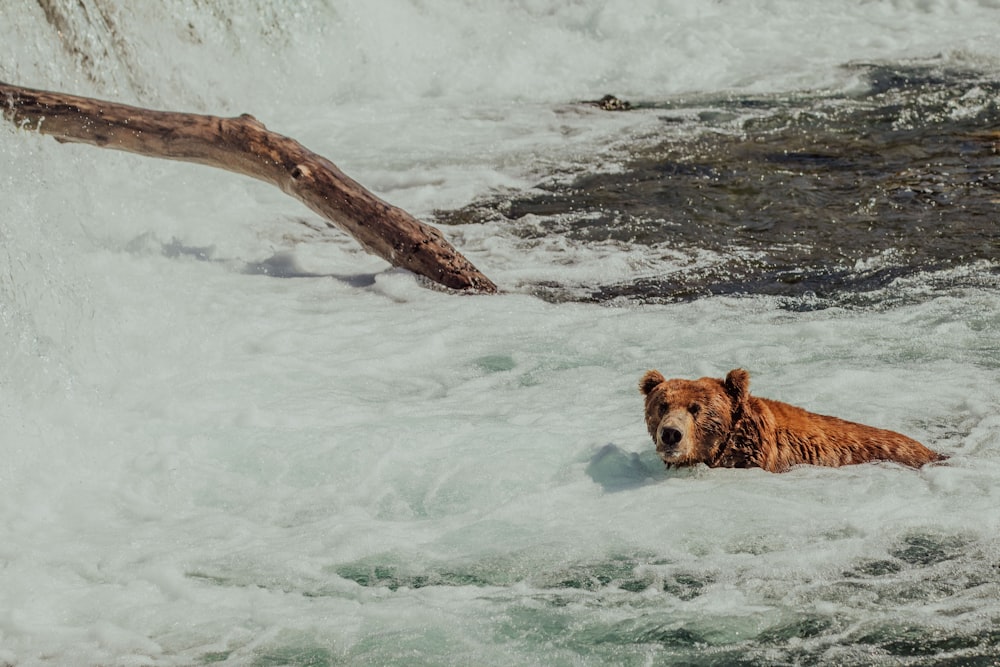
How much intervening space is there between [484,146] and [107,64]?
12.3 feet

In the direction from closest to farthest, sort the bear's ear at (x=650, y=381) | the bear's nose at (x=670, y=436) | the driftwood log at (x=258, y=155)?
the bear's nose at (x=670, y=436) → the bear's ear at (x=650, y=381) → the driftwood log at (x=258, y=155)

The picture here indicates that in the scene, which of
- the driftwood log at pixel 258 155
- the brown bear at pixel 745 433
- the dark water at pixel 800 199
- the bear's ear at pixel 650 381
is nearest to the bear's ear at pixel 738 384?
the brown bear at pixel 745 433

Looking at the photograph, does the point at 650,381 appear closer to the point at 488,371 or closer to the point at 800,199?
the point at 488,371

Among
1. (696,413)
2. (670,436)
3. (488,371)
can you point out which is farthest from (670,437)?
(488,371)

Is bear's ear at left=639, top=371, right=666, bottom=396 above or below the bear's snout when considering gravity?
above

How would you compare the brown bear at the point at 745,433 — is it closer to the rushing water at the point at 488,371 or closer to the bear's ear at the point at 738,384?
the bear's ear at the point at 738,384

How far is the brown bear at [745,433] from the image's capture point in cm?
488

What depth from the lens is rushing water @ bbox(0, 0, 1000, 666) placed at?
418 centimetres

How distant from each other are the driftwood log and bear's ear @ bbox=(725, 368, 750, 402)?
333 cm

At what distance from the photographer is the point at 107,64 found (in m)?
11.8

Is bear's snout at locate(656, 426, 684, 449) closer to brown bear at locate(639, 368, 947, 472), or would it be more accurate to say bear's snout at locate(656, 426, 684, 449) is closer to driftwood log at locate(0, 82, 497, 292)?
brown bear at locate(639, 368, 947, 472)

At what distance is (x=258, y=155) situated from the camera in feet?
27.1

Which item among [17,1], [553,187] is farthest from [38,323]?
[17,1]

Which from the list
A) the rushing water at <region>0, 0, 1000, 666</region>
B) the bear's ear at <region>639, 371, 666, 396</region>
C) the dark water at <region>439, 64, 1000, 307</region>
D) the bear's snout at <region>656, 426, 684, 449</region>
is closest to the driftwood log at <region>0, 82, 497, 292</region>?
the rushing water at <region>0, 0, 1000, 666</region>
